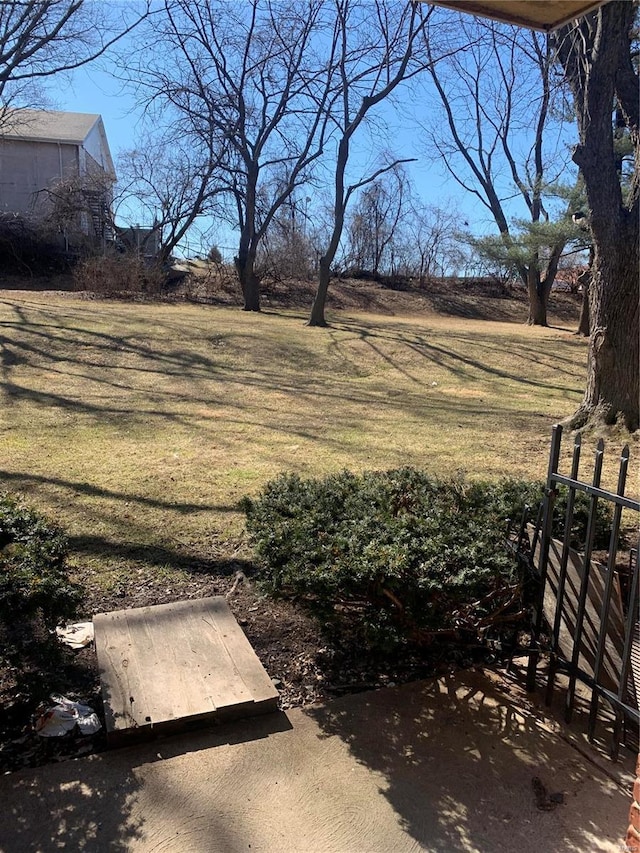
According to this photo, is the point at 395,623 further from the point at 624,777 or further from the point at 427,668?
the point at 624,777

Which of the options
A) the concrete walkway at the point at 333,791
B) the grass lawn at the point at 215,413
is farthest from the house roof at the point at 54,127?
the concrete walkway at the point at 333,791

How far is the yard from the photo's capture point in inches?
142

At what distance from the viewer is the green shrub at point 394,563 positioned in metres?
2.36

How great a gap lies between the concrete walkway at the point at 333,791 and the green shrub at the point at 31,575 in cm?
54

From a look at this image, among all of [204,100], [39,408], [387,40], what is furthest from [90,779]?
[204,100]

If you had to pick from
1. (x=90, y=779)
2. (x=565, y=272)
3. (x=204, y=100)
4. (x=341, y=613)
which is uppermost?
(x=204, y=100)

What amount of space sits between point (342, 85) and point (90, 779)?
17461mm

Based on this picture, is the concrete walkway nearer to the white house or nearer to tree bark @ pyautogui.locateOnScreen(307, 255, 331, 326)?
tree bark @ pyautogui.locateOnScreen(307, 255, 331, 326)

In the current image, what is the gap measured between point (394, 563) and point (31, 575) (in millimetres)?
1324

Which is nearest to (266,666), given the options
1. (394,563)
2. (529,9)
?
(394,563)

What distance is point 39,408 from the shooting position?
7641mm

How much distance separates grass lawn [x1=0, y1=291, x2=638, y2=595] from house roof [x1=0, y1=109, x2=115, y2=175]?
41.7ft

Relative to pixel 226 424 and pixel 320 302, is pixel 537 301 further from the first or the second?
pixel 226 424

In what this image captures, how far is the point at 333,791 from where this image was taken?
2121 mm
